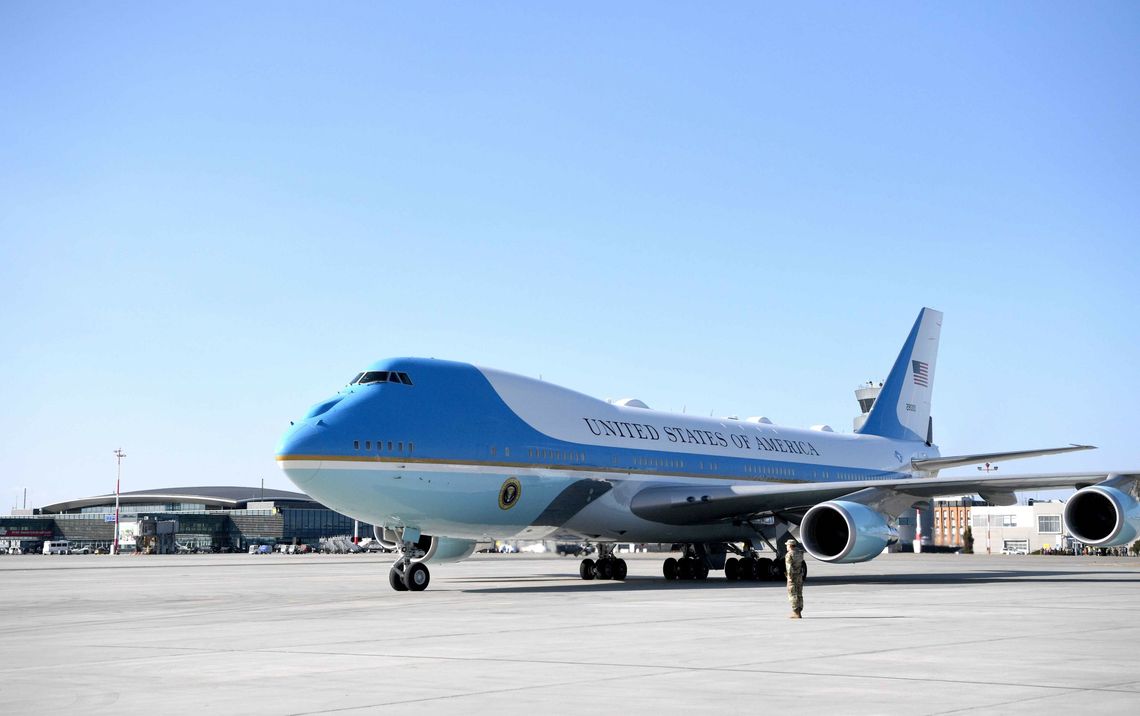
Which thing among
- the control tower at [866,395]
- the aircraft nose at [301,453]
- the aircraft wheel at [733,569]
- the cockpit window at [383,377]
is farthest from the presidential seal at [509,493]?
the control tower at [866,395]

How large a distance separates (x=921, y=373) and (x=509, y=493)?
2399 centimetres

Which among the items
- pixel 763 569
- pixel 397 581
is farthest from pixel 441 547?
pixel 763 569

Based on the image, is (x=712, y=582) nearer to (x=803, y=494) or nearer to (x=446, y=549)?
(x=803, y=494)

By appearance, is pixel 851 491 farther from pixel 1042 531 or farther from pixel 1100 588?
pixel 1042 531

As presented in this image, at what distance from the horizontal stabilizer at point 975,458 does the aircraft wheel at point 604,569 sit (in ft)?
42.3

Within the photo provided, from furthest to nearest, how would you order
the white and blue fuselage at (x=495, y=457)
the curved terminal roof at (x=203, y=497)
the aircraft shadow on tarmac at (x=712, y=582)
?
the curved terminal roof at (x=203, y=497)
the aircraft shadow on tarmac at (x=712, y=582)
the white and blue fuselage at (x=495, y=457)

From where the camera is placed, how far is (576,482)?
29.0 metres

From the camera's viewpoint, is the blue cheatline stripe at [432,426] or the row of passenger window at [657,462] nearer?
the blue cheatline stripe at [432,426]

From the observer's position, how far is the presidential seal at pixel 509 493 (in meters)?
26.9

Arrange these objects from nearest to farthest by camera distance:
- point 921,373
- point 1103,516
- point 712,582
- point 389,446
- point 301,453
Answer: point 301,453 < point 389,446 < point 1103,516 < point 712,582 < point 921,373

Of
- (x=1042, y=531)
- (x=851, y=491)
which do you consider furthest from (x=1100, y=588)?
(x=1042, y=531)

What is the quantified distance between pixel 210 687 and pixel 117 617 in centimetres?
1057

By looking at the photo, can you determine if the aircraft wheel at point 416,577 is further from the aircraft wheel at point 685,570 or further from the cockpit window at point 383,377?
the aircraft wheel at point 685,570

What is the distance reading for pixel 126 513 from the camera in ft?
473
